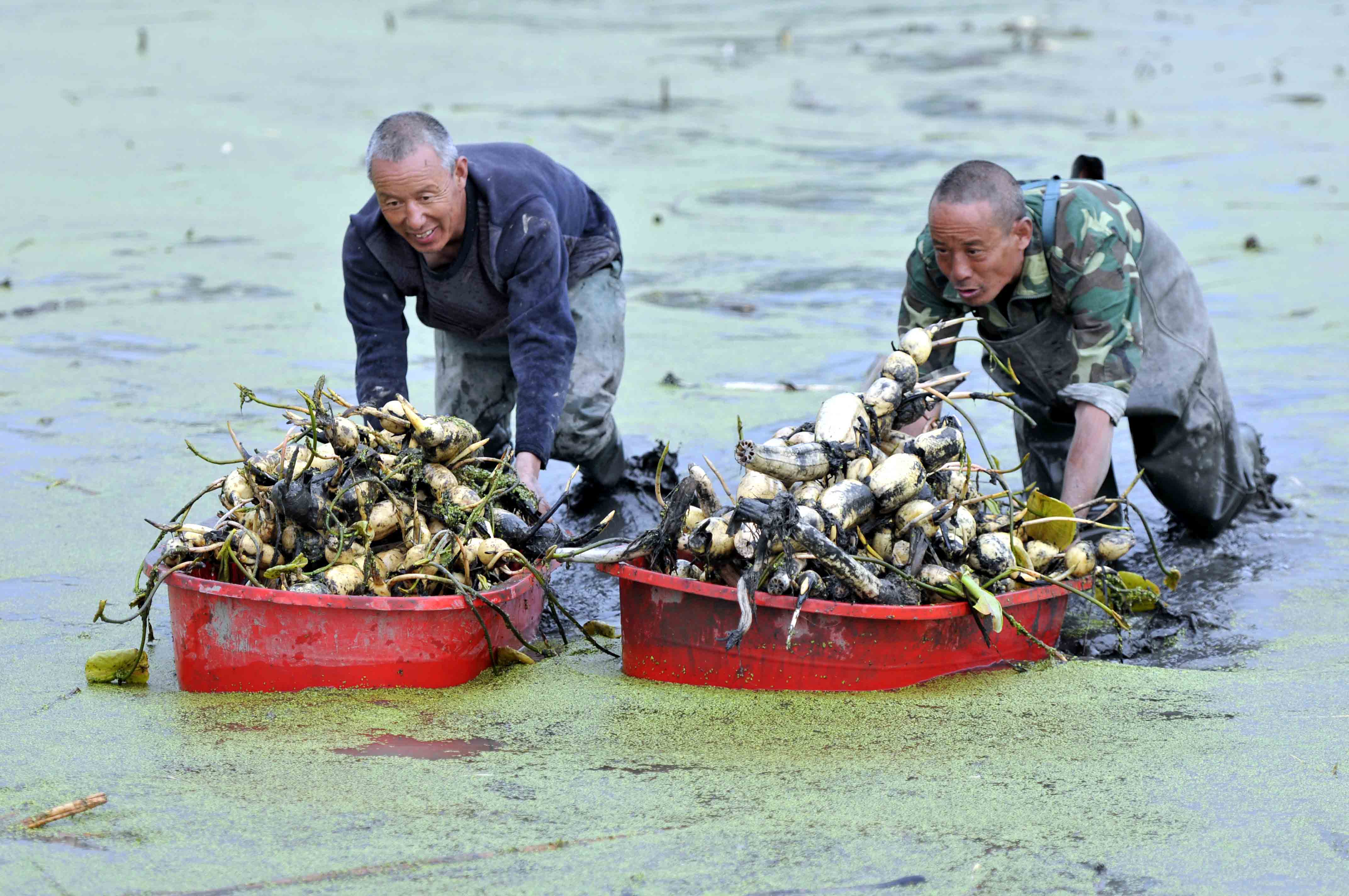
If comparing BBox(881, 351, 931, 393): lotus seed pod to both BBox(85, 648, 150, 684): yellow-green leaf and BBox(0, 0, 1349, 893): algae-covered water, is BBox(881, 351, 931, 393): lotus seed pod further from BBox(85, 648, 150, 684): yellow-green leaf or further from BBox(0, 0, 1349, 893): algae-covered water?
BBox(85, 648, 150, 684): yellow-green leaf

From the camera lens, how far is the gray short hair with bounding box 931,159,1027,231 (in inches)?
132

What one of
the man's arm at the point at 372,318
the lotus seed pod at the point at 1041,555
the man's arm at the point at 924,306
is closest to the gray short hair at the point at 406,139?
the man's arm at the point at 372,318

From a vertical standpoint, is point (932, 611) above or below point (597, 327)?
below

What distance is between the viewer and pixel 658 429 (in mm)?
5199

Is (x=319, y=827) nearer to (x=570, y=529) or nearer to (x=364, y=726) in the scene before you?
(x=364, y=726)

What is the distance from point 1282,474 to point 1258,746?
8.07 ft

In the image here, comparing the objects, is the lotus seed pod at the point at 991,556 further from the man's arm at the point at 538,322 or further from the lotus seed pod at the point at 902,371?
Answer: the man's arm at the point at 538,322

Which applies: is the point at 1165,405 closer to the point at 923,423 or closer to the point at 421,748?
the point at 923,423

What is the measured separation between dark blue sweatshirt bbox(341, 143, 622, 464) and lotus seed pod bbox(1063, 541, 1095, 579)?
119cm

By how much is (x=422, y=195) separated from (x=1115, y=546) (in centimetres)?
173

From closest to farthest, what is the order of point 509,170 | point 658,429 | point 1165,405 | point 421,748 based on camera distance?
point 421,748 < point 509,170 < point 1165,405 < point 658,429

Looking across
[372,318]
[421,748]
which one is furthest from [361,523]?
[372,318]

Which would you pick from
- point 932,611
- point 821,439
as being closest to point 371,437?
point 821,439

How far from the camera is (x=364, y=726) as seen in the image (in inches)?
105
